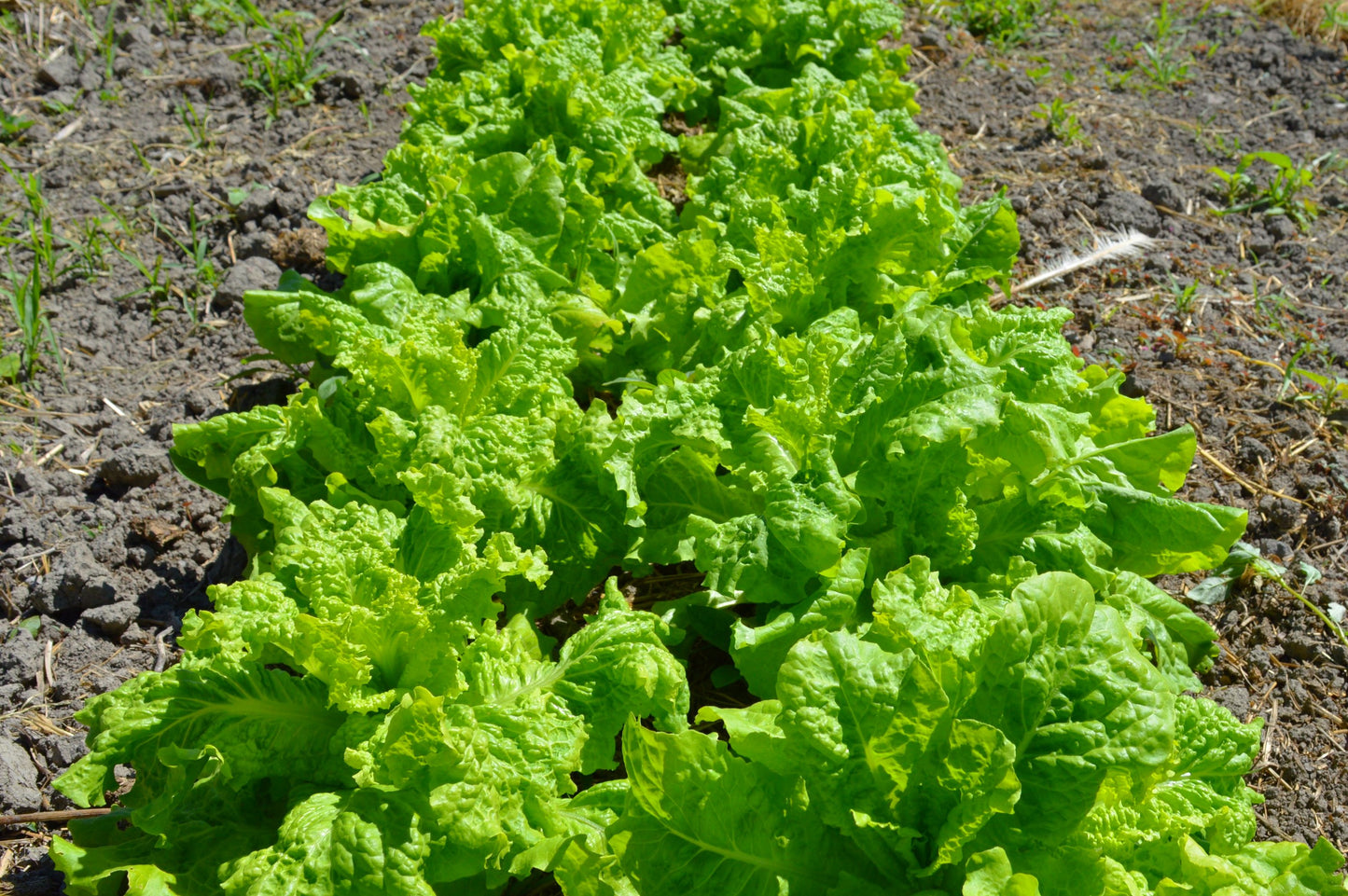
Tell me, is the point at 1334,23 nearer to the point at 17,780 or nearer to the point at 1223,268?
the point at 1223,268

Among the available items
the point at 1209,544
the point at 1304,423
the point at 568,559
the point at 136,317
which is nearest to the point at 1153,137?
the point at 1304,423

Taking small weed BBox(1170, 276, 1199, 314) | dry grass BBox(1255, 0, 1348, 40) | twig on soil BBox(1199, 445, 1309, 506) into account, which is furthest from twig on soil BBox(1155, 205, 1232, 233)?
dry grass BBox(1255, 0, 1348, 40)

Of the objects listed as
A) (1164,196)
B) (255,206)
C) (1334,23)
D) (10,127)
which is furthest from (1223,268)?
(10,127)

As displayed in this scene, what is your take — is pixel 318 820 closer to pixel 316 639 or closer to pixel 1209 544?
pixel 316 639

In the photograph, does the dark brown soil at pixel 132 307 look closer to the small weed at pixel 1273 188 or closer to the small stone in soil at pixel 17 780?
the small stone in soil at pixel 17 780

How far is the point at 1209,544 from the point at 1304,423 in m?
1.38

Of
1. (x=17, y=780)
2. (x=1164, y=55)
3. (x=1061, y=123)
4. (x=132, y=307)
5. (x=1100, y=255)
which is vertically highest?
(x=1164, y=55)

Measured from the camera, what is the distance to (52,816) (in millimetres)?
2451

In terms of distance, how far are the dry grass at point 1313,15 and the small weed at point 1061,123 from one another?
2006mm

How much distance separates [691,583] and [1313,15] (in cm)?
559

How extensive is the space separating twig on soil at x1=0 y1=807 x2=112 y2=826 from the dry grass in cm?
697

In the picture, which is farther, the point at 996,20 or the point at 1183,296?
the point at 996,20

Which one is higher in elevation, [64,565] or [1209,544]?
[1209,544]

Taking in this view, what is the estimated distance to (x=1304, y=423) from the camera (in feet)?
12.2
